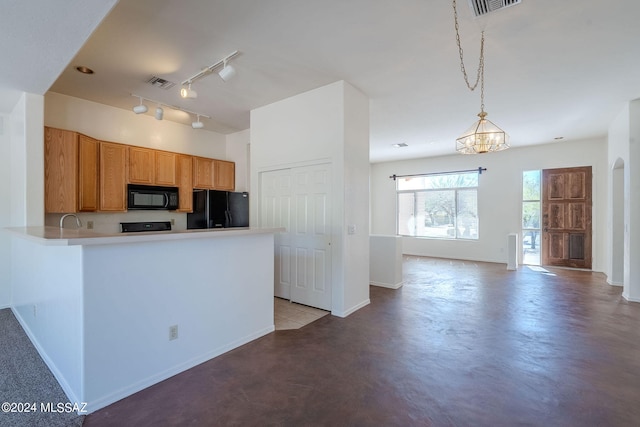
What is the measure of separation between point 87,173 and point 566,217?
9376 millimetres

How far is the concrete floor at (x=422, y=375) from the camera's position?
189 cm

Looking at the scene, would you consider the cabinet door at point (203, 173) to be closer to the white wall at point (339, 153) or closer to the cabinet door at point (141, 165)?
the cabinet door at point (141, 165)

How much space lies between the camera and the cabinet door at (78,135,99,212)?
3.92m

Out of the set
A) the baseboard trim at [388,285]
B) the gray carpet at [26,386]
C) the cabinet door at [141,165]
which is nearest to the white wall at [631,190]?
the baseboard trim at [388,285]

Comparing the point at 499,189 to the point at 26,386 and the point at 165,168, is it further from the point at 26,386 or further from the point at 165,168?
the point at 26,386

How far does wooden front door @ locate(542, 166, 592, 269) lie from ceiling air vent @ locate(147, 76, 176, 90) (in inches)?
318

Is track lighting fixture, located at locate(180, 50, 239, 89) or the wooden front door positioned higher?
track lighting fixture, located at locate(180, 50, 239, 89)

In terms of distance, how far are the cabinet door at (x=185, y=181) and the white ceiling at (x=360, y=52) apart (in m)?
1.02

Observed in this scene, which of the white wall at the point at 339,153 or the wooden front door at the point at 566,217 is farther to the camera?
the wooden front door at the point at 566,217

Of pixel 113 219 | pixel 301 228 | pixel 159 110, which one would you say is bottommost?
pixel 301 228

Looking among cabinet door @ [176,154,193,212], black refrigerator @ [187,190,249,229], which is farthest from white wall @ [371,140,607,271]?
cabinet door @ [176,154,193,212]

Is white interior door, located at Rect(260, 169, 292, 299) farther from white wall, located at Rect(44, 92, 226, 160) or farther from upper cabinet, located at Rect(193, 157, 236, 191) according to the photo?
white wall, located at Rect(44, 92, 226, 160)

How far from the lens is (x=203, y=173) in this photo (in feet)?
18.0

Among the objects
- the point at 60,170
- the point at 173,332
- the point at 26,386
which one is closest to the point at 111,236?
the point at 173,332
